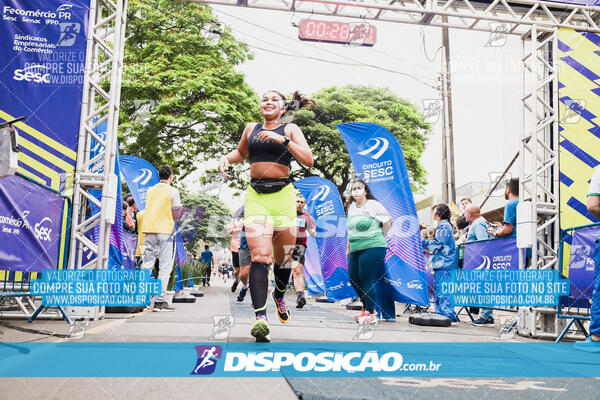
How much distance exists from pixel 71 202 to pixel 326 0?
4087 millimetres

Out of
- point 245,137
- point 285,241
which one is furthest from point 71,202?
point 285,241

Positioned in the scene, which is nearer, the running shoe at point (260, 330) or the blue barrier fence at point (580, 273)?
the running shoe at point (260, 330)

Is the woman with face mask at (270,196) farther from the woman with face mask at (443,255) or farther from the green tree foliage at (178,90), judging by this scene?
the green tree foliage at (178,90)

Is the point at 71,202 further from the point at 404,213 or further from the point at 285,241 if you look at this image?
the point at 404,213

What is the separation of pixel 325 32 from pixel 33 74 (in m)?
4.42

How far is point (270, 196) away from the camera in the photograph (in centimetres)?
417

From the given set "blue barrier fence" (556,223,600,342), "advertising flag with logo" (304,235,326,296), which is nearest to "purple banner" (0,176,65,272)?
"blue barrier fence" (556,223,600,342)

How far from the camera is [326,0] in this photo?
704 cm
